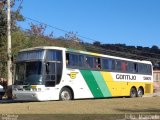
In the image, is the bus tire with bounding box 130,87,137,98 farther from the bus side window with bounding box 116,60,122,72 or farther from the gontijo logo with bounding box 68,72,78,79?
the gontijo logo with bounding box 68,72,78,79

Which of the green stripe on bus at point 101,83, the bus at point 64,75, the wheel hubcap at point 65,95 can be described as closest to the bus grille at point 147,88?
the bus at point 64,75

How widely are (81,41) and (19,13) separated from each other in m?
33.7

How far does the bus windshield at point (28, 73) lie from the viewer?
26.4 metres

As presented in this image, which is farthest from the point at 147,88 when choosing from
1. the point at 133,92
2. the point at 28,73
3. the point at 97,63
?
the point at 28,73

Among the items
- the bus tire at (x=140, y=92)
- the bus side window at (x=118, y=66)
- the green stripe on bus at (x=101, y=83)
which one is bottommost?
the bus tire at (x=140, y=92)

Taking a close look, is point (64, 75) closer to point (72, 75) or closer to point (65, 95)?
point (72, 75)

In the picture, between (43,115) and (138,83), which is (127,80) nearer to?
(138,83)

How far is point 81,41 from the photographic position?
71.6 m

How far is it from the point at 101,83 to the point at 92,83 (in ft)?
3.95

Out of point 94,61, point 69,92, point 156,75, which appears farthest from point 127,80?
point 156,75

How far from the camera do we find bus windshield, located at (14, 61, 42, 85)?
86.7 feet

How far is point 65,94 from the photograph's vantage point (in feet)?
91.4

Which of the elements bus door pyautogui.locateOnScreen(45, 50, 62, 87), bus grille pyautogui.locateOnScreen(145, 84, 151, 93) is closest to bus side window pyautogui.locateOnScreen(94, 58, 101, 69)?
bus door pyautogui.locateOnScreen(45, 50, 62, 87)

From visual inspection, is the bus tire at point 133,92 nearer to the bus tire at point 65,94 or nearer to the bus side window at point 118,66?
the bus side window at point 118,66
